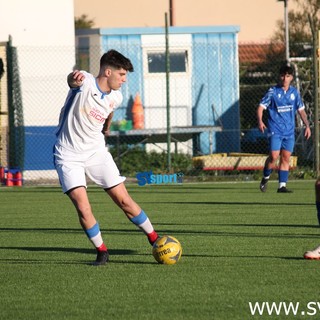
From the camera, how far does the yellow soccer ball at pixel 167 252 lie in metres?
9.80

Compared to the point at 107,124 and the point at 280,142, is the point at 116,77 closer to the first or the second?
the point at 107,124

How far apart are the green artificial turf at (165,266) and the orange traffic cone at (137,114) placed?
440 inches

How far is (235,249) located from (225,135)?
1922 cm

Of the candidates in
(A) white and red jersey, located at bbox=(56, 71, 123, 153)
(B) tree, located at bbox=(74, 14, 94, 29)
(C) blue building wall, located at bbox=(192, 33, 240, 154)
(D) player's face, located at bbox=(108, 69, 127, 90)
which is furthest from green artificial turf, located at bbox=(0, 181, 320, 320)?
(B) tree, located at bbox=(74, 14, 94, 29)

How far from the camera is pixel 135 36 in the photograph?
29.8 m

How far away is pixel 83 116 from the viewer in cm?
1008

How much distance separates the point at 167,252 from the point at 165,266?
14cm

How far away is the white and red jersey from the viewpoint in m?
10.1

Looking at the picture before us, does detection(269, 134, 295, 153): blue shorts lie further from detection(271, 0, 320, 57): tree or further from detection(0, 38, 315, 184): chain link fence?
detection(271, 0, 320, 57): tree

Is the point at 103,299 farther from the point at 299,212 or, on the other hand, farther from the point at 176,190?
the point at 176,190

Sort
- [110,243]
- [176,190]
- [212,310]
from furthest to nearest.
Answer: [176,190]
[110,243]
[212,310]

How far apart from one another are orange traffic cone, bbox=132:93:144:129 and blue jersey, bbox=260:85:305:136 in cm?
920

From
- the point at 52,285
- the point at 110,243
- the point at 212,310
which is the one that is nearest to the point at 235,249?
the point at 110,243

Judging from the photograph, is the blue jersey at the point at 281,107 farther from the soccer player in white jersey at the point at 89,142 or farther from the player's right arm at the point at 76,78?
the player's right arm at the point at 76,78
